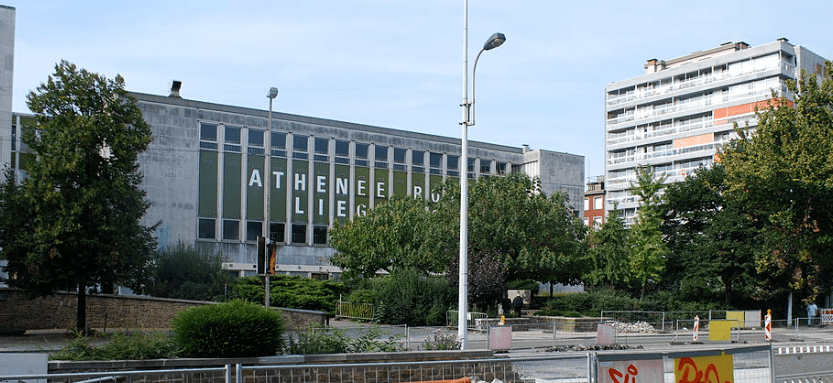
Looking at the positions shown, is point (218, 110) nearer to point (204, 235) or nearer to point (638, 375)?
point (204, 235)

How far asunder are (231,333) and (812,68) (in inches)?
3276

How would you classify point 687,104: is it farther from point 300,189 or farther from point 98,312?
point 98,312

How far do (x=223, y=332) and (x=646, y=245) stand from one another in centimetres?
3840

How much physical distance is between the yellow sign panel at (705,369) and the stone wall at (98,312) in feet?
68.7

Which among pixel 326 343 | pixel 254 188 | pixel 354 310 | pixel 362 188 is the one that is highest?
pixel 362 188

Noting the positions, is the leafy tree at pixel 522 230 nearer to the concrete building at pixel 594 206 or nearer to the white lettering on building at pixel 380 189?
the white lettering on building at pixel 380 189

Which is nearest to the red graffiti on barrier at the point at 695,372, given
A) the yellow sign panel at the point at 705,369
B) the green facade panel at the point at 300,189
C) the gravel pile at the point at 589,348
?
the yellow sign panel at the point at 705,369

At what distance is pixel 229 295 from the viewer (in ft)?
114

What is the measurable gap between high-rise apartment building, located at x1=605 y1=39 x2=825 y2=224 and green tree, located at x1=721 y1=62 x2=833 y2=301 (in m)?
32.1

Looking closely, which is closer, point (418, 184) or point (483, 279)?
point (483, 279)

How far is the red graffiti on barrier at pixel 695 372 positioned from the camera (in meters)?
9.66

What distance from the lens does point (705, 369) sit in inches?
392

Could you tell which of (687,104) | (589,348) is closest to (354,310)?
(589,348)

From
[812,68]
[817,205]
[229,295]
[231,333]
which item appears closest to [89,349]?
[231,333]
